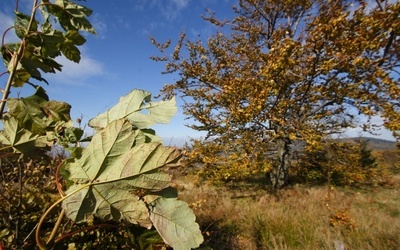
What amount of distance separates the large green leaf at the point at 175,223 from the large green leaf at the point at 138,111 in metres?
0.23

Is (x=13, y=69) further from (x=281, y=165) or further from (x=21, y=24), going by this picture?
(x=281, y=165)

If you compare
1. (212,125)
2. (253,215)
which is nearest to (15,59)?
(253,215)

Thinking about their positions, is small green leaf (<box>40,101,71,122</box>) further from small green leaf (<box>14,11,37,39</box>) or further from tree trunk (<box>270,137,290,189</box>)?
tree trunk (<box>270,137,290,189</box>)

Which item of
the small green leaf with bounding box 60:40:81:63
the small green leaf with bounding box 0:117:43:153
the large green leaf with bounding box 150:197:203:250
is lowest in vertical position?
the large green leaf with bounding box 150:197:203:250

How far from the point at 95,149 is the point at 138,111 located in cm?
20

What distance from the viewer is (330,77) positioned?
26.7 feet

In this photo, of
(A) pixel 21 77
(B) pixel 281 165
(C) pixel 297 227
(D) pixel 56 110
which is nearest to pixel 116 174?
(D) pixel 56 110

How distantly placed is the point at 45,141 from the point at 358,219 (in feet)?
22.0

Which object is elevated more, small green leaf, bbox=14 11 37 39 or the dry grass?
small green leaf, bbox=14 11 37 39

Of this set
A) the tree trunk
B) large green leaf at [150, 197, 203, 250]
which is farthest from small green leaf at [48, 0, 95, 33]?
the tree trunk

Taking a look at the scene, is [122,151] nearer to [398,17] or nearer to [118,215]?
[118,215]

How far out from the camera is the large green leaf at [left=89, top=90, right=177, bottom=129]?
69 cm

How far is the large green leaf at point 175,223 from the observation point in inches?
21.0

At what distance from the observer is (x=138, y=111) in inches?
27.6
